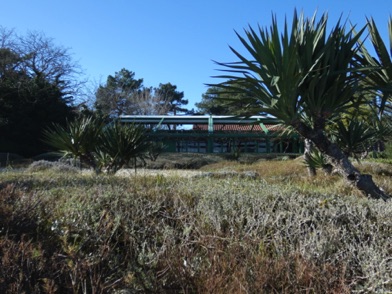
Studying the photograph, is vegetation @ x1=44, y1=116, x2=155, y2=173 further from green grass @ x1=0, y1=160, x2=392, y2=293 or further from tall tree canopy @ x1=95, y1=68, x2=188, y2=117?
tall tree canopy @ x1=95, y1=68, x2=188, y2=117

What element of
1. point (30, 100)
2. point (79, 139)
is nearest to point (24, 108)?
point (30, 100)

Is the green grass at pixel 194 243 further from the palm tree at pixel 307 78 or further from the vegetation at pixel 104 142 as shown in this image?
the vegetation at pixel 104 142

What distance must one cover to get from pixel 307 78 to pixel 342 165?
3.96ft

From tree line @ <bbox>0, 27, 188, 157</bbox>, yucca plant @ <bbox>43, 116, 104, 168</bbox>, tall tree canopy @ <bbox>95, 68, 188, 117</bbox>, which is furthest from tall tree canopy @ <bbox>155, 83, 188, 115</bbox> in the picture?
yucca plant @ <bbox>43, 116, 104, 168</bbox>

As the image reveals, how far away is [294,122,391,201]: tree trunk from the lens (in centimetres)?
506

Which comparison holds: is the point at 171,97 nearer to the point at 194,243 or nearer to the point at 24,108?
the point at 24,108

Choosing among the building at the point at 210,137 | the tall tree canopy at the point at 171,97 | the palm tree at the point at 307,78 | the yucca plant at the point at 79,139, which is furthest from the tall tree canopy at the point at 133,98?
the palm tree at the point at 307,78

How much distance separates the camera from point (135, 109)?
5325cm

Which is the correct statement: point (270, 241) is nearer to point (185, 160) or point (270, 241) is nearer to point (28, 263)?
point (28, 263)

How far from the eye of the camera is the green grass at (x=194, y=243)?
7.70 feet

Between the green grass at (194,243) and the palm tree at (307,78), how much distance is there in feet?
3.89

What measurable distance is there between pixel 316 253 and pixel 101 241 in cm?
151

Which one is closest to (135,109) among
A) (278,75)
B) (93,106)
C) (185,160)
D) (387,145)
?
(93,106)

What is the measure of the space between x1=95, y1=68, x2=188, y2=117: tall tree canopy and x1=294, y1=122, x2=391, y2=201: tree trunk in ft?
136
